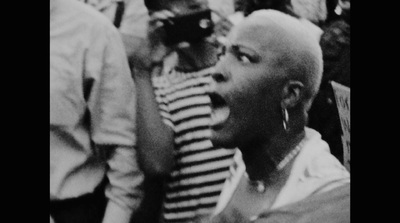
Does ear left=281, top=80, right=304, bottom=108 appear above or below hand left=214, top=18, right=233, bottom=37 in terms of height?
below

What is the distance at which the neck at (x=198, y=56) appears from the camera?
1976mm

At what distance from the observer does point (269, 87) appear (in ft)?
6.12

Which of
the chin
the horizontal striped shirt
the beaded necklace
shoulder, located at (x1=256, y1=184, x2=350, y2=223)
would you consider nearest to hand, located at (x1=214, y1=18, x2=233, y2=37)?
the horizontal striped shirt

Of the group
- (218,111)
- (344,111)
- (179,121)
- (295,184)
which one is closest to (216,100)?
(218,111)

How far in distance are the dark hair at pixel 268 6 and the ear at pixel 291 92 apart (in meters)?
0.29

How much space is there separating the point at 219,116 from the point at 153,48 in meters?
0.31

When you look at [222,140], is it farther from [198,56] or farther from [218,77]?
[198,56]

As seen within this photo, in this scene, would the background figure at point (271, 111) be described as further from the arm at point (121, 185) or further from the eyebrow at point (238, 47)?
the arm at point (121, 185)

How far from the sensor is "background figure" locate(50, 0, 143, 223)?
6.17 ft

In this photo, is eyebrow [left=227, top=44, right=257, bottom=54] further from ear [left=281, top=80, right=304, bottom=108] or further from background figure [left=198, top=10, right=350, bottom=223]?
ear [left=281, top=80, right=304, bottom=108]

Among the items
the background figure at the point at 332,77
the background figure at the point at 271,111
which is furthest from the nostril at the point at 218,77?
the background figure at the point at 332,77

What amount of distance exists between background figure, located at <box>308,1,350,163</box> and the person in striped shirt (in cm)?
33

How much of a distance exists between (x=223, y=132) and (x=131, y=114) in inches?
11.9

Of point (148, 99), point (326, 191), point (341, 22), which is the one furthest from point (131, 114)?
point (341, 22)
